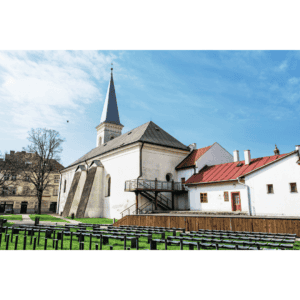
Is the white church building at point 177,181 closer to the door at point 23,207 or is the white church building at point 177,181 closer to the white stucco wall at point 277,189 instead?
the white stucco wall at point 277,189

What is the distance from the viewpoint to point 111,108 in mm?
51531

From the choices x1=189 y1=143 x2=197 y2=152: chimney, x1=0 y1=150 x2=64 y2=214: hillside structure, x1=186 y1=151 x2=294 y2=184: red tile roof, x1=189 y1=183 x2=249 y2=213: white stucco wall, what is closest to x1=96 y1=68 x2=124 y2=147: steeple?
x1=0 y1=150 x2=64 y2=214: hillside structure

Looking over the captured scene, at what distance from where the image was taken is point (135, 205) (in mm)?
24156

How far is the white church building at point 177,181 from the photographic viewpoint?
1848cm

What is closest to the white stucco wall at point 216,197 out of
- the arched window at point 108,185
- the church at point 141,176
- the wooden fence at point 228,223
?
the church at point 141,176

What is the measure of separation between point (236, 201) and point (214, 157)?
748cm

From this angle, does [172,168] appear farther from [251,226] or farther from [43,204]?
[43,204]

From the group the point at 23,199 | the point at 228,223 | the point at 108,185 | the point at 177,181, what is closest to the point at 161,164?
the point at 177,181

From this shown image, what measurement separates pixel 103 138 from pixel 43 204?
1786cm

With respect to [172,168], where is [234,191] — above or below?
below

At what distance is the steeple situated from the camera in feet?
162

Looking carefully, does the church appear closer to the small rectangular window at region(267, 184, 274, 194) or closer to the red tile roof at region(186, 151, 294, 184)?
the red tile roof at region(186, 151, 294, 184)
